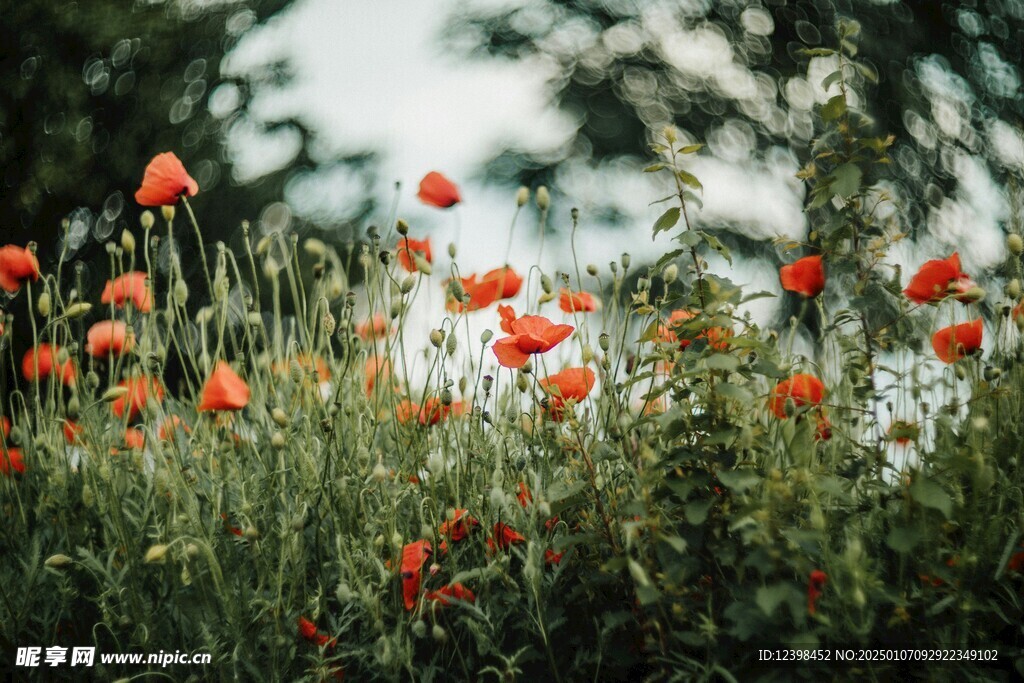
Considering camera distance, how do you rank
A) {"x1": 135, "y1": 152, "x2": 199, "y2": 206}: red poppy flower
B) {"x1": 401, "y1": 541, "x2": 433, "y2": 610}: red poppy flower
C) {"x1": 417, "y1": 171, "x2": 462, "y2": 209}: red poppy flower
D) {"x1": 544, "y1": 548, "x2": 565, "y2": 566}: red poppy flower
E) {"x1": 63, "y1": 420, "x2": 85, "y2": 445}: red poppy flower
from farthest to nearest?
{"x1": 417, "y1": 171, "x2": 462, "y2": 209}: red poppy flower, {"x1": 135, "y1": 152, "x2": 199, "y2": 206}: red poppy flower, {"x1": 63, "y1": 420, "x2": 85, "y2": 445}: red poppy flower, {"x1": 544, "y1": 548, "x2": 565, "y2": 566}: red poppy flower, {"x1": 401, "y1": 541, "x2": 433, "y2": 610}: red poppy flower

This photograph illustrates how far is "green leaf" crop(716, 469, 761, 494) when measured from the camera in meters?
1.35

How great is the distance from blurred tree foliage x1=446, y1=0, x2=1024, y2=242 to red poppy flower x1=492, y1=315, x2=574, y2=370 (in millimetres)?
6494

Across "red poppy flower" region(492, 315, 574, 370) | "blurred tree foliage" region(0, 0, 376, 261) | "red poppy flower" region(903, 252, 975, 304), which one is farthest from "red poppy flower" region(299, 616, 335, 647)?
"blurred tree foliage" region(0, 0, 376, 261)

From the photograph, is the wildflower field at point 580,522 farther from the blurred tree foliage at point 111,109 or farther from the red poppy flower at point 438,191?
the blurred tree foliage at point 111,109

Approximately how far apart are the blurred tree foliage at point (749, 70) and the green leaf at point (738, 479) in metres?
6.77

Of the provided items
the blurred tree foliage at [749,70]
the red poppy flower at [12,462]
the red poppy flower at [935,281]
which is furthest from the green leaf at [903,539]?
the blurred tree foliage at [749,70]

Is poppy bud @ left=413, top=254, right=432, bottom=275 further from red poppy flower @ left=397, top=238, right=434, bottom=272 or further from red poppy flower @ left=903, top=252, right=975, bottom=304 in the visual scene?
red poppy flower @ left=903, top=252, right=975, bottom=304

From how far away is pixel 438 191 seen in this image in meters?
2.24

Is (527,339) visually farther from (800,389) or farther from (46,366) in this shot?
(46,366)

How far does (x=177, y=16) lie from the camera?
7.72 m

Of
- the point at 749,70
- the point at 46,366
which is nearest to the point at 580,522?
the point at 46,366

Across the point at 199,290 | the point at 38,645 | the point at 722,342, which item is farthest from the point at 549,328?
the point at 199,290

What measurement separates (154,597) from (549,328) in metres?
0.97

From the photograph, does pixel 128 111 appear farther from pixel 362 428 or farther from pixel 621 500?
pixel 621 500
